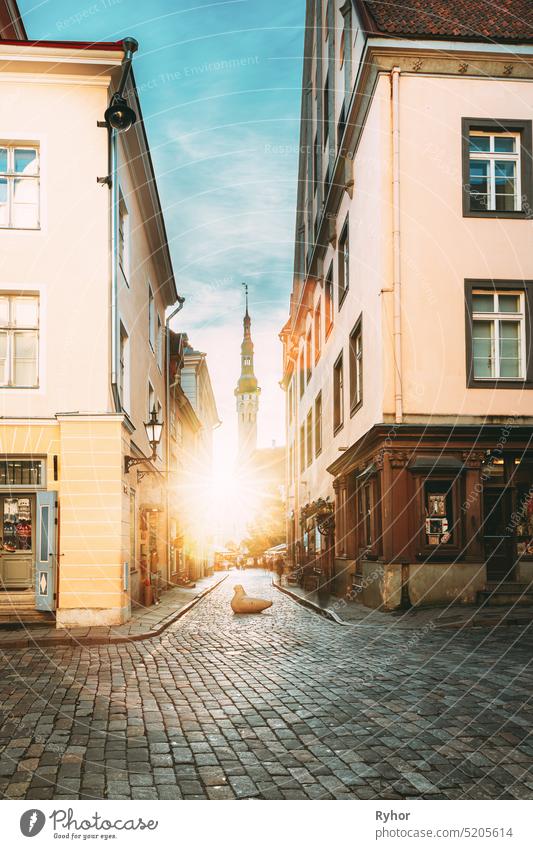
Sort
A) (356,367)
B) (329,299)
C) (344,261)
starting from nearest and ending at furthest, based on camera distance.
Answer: (356,367) → (344,261) → (329,299)

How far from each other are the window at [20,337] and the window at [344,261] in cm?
923

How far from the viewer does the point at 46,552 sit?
626 inches

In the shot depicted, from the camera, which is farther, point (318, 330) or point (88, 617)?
point (318, 330)

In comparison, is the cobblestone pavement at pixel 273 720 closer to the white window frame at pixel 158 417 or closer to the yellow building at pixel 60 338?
the yellow building at pixel 60 338

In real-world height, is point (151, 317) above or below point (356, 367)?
above

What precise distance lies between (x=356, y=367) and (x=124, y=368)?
6049 millimetres

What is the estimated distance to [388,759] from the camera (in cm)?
572

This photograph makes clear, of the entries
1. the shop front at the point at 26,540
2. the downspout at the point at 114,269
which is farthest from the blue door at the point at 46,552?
the downspout at the point at 114,269

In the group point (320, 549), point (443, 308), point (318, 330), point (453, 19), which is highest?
point (453, 19)

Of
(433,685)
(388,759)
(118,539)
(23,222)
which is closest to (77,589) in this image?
(118,539)

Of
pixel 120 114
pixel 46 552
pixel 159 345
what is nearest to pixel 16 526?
pixel 46 552

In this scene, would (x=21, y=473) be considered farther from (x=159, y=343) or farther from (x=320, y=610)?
(x=159, y=343)

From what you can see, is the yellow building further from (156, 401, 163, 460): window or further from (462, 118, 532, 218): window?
(156, 401, 163, 460): window

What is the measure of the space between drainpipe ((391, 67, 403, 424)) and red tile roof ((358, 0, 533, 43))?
1122 mm
